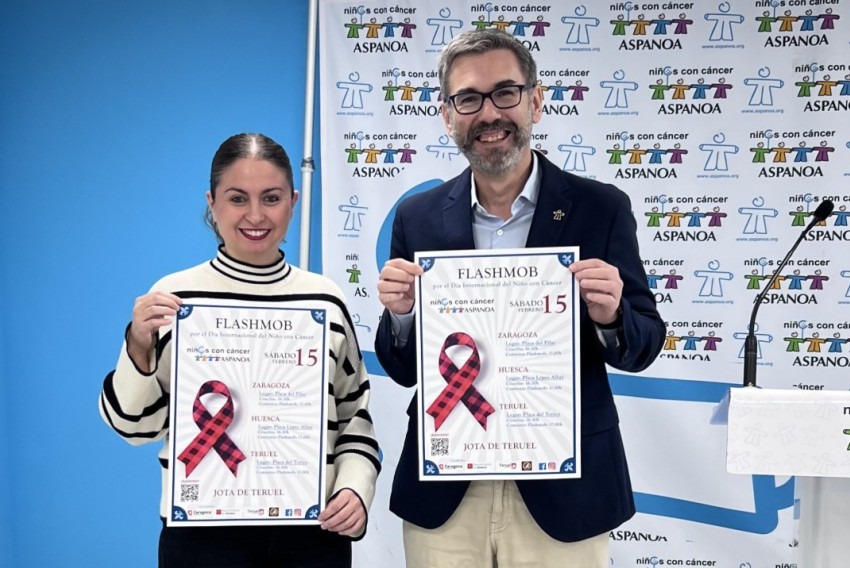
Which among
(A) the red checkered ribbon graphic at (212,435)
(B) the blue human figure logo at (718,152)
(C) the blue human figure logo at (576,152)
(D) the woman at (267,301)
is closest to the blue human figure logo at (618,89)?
(C) the blue human figure logo at (576,152)

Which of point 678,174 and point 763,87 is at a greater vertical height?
point 763,87

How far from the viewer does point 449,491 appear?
5.07 feet

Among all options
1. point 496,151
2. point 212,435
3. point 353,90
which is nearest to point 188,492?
point 212,435

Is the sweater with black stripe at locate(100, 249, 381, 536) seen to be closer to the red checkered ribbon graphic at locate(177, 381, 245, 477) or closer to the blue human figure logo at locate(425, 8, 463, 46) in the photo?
the red checkered ribbon graphic at locate(177, 381, 245, 477)

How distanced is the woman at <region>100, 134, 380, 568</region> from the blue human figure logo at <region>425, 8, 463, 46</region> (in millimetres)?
1432

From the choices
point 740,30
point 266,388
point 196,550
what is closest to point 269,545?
point 196,550

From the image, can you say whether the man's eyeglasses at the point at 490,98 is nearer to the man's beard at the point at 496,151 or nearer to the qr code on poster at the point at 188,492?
the man's beard at the point at 496,151

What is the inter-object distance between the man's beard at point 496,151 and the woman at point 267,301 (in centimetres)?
41

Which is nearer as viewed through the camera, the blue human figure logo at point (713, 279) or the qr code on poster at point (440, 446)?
the qr code on poster at point (440, 446)

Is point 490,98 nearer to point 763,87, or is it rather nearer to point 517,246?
point 517,246

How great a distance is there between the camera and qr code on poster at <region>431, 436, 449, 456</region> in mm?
Result: 1479

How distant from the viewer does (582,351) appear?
1563mm

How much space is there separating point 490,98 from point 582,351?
0.58 meters

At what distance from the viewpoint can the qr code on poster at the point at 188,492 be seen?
4.84 feet
